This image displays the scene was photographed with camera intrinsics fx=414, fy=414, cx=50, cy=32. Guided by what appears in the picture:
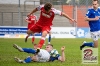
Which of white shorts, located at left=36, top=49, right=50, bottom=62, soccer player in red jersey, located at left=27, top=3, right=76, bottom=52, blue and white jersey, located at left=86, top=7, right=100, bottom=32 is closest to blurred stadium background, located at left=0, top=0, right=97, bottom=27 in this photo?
soccer player in red jersey, located at left=27, top=3, right=76, bottom=52

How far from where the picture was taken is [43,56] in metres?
13.7

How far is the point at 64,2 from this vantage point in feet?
131

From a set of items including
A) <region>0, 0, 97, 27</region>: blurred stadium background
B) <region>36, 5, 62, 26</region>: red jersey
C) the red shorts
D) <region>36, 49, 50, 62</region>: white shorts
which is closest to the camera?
<region>36, 49, 50, 62</region>: white shorts

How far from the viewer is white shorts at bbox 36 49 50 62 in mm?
13529

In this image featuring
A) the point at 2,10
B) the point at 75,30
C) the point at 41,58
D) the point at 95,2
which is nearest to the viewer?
the point at 41,58

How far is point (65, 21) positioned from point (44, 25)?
79.0 ft

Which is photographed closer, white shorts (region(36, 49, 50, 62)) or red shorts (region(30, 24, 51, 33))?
white shorts (region(36, 49, 50, 62))

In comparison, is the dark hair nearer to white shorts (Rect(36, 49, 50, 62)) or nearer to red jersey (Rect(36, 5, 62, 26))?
red jersey (Rect(36, 5, 62, 26))

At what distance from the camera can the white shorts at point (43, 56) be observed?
13.5 metres

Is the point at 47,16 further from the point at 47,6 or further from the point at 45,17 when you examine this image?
the point at 47,6

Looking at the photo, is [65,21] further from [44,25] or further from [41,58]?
[41,58]

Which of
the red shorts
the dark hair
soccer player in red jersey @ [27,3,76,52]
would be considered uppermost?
the dark hair

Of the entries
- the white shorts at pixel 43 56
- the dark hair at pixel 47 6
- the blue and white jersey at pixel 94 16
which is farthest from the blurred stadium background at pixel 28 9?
the white shorts at pixel 43 56

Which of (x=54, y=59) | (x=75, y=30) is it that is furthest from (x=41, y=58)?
(x=75, y=30)
